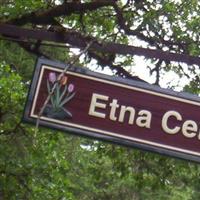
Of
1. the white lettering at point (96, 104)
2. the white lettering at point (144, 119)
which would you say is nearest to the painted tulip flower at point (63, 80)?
the white lettering at point (96, 104)

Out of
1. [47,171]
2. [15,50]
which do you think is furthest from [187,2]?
[15,50]

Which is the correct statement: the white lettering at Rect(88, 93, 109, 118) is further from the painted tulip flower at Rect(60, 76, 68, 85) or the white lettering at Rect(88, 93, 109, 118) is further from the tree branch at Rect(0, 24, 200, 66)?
the tree branch at Rect(0, 24, 200, 66)

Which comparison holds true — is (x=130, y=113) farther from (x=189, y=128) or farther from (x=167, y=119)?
(x=189, y=128)

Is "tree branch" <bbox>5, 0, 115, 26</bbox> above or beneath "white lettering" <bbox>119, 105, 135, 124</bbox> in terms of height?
above

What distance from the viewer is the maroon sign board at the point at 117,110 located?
2.71 meters

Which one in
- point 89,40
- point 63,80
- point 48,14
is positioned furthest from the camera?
point 48,14

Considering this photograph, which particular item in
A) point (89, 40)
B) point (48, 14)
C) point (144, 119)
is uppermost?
point (48, 14)

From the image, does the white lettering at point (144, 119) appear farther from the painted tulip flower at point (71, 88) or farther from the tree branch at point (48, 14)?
the tree branch at point (48, 14)

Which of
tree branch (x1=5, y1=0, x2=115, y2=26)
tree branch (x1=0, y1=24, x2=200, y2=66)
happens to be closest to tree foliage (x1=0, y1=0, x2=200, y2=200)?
tree branch (x1=5, y1=0, x2=115, y2=26)

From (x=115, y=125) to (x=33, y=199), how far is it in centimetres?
501

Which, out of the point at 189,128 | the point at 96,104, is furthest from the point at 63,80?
the point at 189,128

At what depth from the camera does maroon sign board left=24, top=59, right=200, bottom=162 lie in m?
2.71

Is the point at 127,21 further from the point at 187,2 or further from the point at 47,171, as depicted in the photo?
the point at 47,171

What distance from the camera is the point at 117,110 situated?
2785 millimetres
